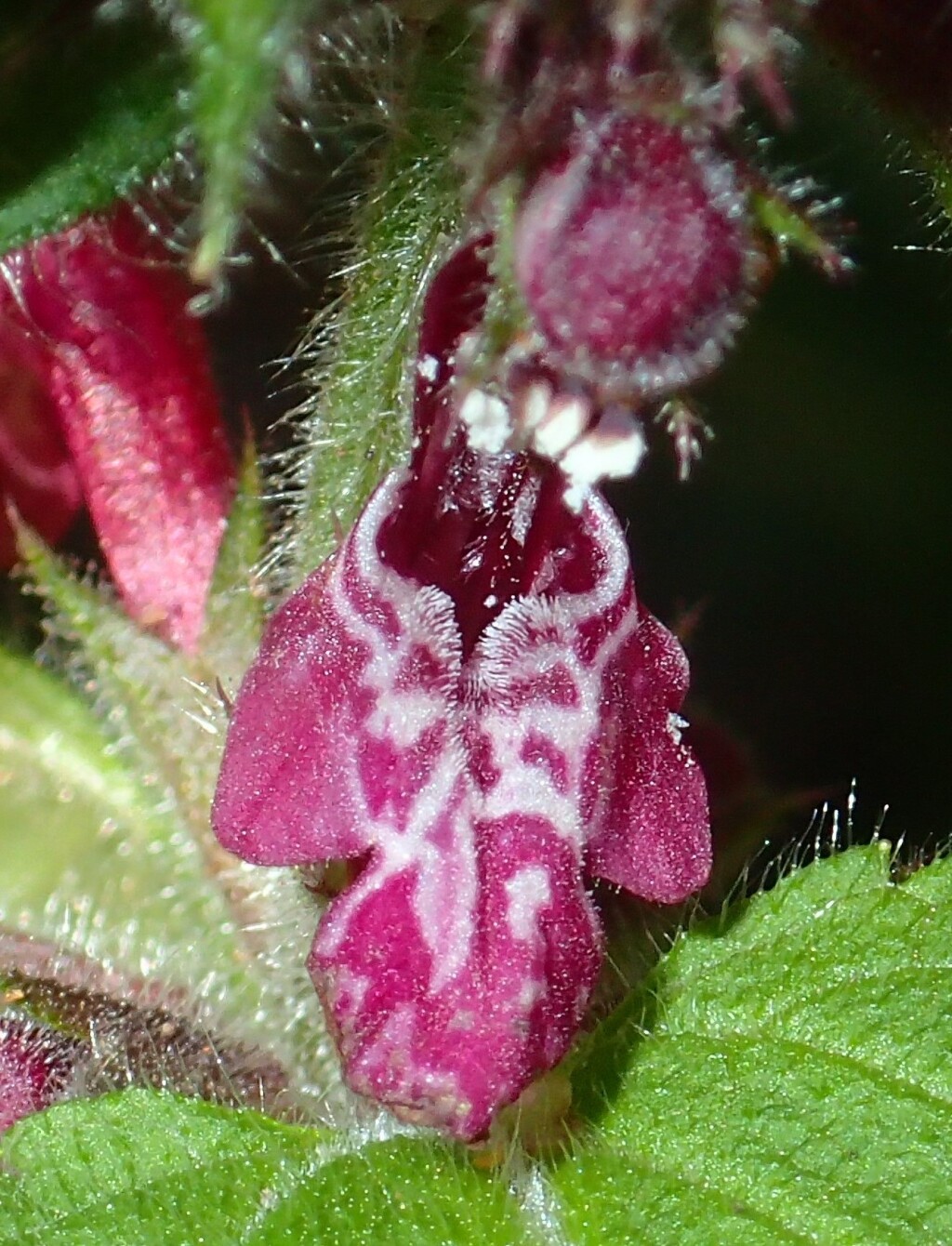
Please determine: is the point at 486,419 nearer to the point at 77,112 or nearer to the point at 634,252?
the point at 634,252

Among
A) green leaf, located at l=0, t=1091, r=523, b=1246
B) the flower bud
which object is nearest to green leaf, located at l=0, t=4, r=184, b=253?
the flower bud

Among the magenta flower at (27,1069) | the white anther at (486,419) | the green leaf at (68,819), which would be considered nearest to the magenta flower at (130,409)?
the green leaf at (68,819)

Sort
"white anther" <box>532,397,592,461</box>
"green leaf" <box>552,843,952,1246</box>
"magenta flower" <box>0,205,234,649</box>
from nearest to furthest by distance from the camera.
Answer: "white anther" <box>532,397,592,461</box> < "green leaf" <box>552,843,952,1246</box> < "magenta flower" <box>0,205,234,649</box>

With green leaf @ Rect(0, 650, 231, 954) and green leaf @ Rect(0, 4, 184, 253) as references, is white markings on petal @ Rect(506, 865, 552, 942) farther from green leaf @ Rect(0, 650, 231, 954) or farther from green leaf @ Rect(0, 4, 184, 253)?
green leaf @ Rect(0, 650, 231, 954)

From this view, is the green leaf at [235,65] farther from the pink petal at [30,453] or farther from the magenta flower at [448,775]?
the pink petal at [30,453]

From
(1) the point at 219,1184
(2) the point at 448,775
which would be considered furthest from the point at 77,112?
(1) the point at 219,1184

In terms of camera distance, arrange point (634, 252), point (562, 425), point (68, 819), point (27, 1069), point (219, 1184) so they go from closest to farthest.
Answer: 1. point (634, 252)
2. point (562, 425)
3. point (219, 1184)
4. point (27, 1069)
5. point (68, 819)

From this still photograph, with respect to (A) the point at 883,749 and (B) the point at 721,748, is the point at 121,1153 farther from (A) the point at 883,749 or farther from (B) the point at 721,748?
(A) the point at 883,749
